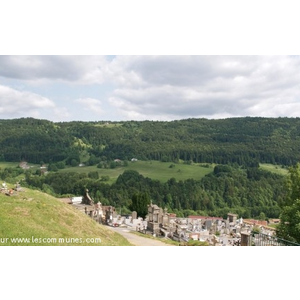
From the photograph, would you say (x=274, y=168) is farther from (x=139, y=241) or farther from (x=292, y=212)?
(x=139, y=241)

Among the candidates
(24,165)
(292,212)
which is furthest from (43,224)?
(292,212)

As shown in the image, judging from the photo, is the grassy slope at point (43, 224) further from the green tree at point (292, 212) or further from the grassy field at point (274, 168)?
the grassy field at point (274, 168)

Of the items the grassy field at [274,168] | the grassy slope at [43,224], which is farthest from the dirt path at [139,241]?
the grassy field at [274,168]

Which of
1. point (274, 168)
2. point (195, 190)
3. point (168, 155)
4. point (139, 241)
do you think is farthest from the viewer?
point (274, 168)

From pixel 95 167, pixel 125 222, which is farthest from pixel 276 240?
pixel 95 167

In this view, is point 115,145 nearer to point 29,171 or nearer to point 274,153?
point 29,171
